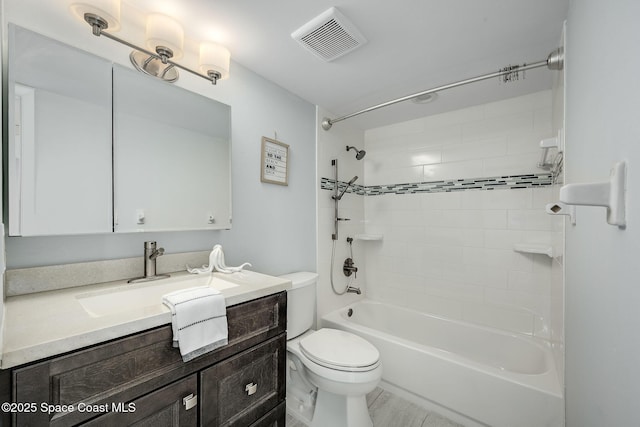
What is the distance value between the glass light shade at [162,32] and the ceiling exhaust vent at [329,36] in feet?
1.89

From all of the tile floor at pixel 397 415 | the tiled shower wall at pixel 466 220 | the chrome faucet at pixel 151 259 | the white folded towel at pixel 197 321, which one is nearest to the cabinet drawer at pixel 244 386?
the white folded towel at pixel 197 321

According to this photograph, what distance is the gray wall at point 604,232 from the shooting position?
0.49 metres

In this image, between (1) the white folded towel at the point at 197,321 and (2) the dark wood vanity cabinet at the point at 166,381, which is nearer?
(2) the dark wood vanity cabinet at the point at 166,381

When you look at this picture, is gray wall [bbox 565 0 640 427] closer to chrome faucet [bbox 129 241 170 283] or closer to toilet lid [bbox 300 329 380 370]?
toilet lid [bbox 300 329 380 370]

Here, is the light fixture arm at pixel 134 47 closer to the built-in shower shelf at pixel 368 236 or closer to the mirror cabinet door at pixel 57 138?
the mirror cabinet door at pixel 57 138

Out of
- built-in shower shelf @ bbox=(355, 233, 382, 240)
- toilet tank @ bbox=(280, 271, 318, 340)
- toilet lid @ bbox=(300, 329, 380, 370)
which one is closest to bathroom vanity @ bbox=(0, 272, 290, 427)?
toilet lid @ bbox=(300, 329, 380, 370)

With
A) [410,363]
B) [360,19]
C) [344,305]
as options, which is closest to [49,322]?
[360,19]

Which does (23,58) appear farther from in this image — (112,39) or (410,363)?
(410,363)

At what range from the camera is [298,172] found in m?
2.17

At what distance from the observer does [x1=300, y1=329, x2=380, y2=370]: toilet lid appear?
1496mm

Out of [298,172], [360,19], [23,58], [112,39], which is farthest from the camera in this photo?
[298,172]

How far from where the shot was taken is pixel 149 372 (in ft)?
2.80

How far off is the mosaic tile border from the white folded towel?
1553mm

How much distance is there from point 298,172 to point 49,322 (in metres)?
1.66
